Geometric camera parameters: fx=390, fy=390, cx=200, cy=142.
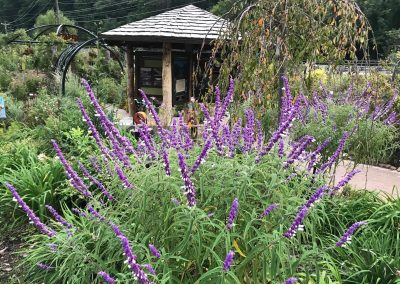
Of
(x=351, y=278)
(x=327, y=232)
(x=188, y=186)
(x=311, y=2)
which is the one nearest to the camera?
(x=188, y=186)

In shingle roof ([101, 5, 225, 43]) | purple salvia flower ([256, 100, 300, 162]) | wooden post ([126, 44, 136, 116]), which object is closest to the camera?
purple salvia flower ([256, 100, 300, 162])

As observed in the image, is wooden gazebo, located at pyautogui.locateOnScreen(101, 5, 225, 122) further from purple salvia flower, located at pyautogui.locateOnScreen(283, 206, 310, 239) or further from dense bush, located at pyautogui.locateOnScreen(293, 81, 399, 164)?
purple salvia flower, located at pyautogui.locateOnScreen(283, 206, 310, 239)

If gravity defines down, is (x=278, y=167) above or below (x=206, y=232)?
above

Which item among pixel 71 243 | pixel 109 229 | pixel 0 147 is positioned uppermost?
pixel 109 229

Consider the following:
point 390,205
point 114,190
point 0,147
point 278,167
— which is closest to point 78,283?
point 114,190

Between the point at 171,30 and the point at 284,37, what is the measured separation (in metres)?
5.77

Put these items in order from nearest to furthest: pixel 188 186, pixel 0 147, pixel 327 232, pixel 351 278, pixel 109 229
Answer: pixel 188 186 < pixel 109 229 < pixel 351 278 < pixel 327 232 < pixel 0 147

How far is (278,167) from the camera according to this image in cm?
260

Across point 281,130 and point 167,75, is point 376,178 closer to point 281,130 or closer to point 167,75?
point 281,130

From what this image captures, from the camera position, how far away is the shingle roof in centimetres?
896

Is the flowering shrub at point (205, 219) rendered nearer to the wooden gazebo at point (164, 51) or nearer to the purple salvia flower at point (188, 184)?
the purple salvia flower at point (188, 184)

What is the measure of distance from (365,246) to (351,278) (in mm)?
300

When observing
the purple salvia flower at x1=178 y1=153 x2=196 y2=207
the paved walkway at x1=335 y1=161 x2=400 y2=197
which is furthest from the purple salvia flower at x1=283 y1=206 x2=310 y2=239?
the paved walkway at x1=335 y1=161 x2=400 y2=197

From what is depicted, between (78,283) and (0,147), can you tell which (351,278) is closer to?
(78,283)
